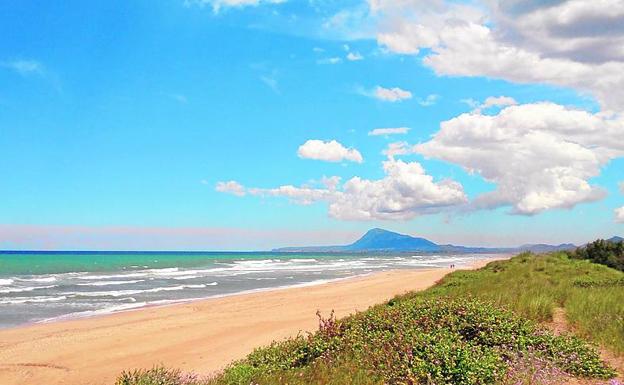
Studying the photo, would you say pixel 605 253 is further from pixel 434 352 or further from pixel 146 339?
pixel 434 352

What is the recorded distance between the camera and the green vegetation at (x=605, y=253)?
2833 centimetres

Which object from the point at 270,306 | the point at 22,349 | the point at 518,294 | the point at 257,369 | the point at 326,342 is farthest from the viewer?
the point at 270,306

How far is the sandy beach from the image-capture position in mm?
14016

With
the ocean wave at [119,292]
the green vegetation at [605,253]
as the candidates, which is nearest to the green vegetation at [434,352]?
the green vegetation at [605,253]

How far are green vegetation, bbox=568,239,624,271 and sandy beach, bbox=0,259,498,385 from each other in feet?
43.8

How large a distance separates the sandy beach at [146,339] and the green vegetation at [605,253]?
526 inches

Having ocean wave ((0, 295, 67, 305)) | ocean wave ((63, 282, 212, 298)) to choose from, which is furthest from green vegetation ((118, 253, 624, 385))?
ocean wave ((63, 282, 212, 298))

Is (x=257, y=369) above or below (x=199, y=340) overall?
above

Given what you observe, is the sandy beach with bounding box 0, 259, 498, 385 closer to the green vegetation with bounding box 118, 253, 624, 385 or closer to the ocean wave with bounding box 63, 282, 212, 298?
the green vegetation with bounding box 118, 253, 624, 385

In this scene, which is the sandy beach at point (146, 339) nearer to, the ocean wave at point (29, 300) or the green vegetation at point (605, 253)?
the ocean wave at point (29, 300)

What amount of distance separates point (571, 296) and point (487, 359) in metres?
6.16

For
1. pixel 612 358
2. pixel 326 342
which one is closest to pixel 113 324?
pixel 326 342

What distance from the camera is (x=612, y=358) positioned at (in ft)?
24.0

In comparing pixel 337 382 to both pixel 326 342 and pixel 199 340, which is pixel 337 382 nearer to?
pixel 326 342
